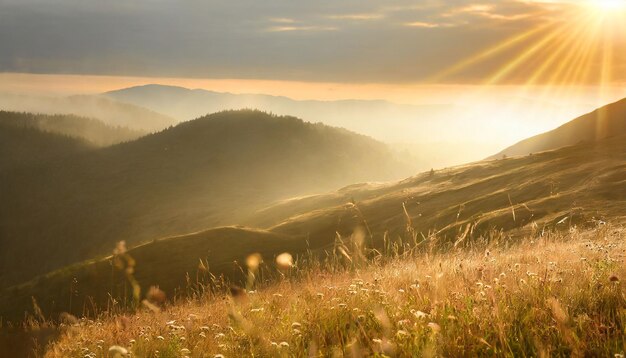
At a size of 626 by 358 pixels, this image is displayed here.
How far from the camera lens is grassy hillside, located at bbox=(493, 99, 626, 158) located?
91.1 metres

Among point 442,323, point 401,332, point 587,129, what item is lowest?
point 442,323

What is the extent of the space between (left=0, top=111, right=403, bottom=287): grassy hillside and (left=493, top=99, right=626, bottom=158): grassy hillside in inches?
2303

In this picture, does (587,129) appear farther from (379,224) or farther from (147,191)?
Answer: (147,191)

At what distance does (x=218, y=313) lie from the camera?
27.3 feet

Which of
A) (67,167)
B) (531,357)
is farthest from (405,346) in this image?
(67,167)

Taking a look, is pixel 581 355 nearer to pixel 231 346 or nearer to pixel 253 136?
pixel 231 346

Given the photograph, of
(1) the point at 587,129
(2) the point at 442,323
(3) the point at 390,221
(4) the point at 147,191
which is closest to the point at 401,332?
(2) the point at 442,323

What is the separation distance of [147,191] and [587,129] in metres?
117

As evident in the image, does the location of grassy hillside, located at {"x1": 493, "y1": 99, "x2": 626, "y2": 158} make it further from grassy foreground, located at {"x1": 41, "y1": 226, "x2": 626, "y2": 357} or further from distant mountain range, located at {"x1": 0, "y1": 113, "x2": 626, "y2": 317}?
grassy foreground, located at {"x1": 41, "y1": 226, "x2": 626, "y2": 357}

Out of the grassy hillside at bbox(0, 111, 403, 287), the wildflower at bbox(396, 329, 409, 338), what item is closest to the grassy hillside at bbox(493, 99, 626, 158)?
the grassy hillside at bbox(0, 111, 403, 287)

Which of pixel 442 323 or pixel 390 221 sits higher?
pixel 442 323

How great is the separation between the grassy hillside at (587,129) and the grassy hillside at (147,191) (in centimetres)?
5850

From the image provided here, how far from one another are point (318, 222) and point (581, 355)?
56.3 metres

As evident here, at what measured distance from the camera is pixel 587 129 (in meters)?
96.4
